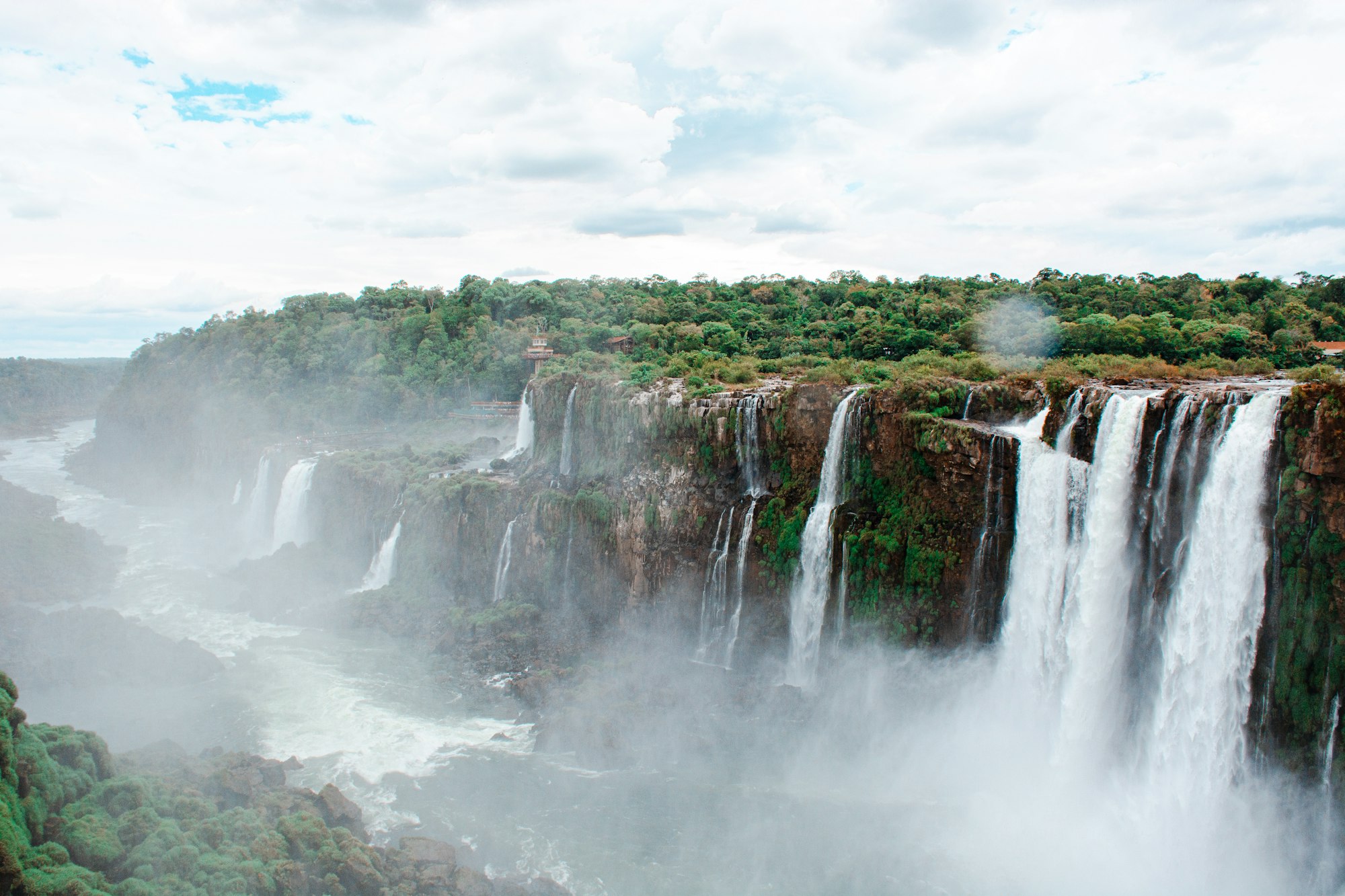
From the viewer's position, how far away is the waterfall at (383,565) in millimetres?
34688

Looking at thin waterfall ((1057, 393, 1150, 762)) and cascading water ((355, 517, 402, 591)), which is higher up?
thin waterfall ((1057, 393, 1150, 762))

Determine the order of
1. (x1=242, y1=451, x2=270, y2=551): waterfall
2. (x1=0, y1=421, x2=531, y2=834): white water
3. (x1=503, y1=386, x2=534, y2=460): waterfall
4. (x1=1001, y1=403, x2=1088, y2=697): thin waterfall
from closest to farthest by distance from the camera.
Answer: (x1=1001, y1=403, x2=1088, y2=697): thin waterfall, (x1=0, y1=421, x2=531, y2=834): white water, (x1=503, y1=386, x2=534, y2=460): waterfall, (x1=242, y1=451, x2=270, y2=551): waterfall

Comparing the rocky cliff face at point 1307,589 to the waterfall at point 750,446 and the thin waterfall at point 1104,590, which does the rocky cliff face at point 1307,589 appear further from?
the waterfall at point 750,446

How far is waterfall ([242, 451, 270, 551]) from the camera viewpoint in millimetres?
42438

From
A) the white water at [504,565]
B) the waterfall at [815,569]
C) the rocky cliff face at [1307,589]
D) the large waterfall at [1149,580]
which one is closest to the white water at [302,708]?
the white water at [504,565]

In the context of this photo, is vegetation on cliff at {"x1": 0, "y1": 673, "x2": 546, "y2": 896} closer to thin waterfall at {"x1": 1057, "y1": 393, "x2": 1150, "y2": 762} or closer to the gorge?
the gorge

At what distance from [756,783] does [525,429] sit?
23.5m

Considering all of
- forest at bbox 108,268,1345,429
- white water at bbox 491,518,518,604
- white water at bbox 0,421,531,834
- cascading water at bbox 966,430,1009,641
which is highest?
forest at bbox 108,268,1345,429

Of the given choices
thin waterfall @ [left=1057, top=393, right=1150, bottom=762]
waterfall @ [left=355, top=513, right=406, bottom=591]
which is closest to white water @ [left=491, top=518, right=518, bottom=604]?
waterfall @ [left=355, top=513, right=406, bottom=591]

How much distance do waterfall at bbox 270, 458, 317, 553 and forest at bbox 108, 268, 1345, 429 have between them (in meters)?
13.5

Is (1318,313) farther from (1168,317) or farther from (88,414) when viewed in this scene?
(88,414)

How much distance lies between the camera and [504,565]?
31906mm

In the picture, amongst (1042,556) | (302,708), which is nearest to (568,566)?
(302,708)

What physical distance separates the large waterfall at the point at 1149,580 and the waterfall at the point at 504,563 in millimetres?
18906
